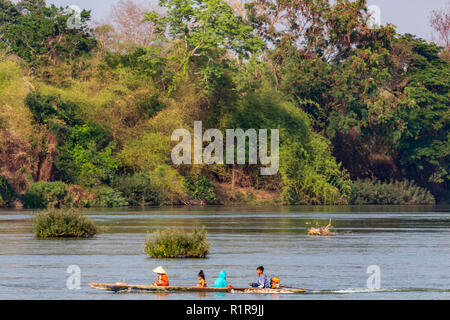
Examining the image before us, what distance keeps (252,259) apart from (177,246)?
2888 mm

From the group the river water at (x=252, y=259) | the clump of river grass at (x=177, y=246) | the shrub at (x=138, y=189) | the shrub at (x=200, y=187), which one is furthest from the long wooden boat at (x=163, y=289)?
the shrub at (x=200, y=187)

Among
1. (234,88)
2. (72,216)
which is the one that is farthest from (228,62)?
(72,216)

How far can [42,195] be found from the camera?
234 feet

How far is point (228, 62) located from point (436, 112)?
20427 mm

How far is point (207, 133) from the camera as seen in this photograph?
3408 inches

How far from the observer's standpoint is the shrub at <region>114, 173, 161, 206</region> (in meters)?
78.4

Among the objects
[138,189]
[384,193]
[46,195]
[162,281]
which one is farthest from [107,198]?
[162,281]

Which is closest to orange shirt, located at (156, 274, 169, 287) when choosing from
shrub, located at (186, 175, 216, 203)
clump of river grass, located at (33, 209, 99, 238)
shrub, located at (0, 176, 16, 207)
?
clump of river grass, located at (33, 209, 99, 238)

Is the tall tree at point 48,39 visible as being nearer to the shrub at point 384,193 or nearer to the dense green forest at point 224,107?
the dense green forest at point 224,107

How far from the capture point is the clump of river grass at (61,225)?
44.7m

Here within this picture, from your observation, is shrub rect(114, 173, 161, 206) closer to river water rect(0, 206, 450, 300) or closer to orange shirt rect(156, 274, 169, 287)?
river water rect(0, 206, 450, 300)

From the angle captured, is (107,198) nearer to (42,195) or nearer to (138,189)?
(138,189)

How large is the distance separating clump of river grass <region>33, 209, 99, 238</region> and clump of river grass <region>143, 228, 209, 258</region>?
9099mm
